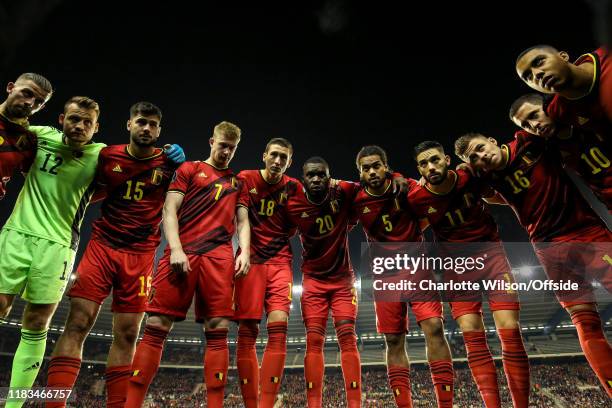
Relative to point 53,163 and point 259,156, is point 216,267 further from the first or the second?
point 259,156

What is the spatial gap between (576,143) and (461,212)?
130 centimetres

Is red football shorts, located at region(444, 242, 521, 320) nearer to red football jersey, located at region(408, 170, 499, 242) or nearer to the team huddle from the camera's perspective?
the team huddle

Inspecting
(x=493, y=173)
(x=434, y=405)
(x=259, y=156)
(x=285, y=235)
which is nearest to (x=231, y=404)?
(x=434, y=405)

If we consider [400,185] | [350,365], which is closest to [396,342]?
[350,365]

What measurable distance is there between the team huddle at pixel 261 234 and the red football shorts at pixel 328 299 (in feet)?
0.06

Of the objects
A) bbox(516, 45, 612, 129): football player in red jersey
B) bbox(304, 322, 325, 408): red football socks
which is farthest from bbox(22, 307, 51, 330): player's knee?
bbox(516, 45, 612, 129): football player in red jersey

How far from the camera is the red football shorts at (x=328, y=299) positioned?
469cm

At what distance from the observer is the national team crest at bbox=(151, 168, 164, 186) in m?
4.26

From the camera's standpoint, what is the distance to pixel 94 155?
4211mm

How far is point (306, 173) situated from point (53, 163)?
8.80ft

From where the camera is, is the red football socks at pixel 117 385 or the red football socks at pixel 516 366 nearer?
the red football socks at pixel 117 385

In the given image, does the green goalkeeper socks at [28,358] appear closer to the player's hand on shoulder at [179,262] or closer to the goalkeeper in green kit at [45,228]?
the goalkeeper in green kit at [45,228]

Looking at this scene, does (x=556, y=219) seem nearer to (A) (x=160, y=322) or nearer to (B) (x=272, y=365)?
(B) (x=272, y=365)

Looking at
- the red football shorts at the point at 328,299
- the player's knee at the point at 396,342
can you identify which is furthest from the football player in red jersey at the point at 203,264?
the player's knee at the point at 396,342
